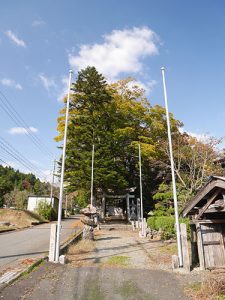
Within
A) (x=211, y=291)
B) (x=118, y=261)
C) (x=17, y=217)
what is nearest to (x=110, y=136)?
(x=17, y=217)

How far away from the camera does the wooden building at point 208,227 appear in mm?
8139

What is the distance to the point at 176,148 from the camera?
23.2 meters

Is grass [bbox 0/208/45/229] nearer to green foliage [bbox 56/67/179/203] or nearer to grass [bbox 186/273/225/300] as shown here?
green foliage [bbox 56/67/179/203]

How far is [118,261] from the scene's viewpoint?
386 inches

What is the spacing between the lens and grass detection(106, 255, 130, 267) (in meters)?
9.28

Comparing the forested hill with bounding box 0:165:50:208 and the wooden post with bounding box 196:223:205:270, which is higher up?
the forested hill with bounding box 0:165:50:208

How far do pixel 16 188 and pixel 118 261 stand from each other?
65784 millimetres

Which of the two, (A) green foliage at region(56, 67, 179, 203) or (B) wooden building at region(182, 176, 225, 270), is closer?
(B) wooden building at region(182, 176, 225, 270)

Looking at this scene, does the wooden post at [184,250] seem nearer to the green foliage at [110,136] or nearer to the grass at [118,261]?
the grass at [118,261]

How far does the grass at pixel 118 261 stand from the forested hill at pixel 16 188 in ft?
142

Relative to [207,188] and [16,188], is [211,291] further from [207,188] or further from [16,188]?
[16,188]

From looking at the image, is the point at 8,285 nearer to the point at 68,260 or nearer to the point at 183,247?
the point at 68,260

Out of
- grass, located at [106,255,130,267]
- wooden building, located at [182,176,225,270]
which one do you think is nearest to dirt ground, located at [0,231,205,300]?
grass, located at [106,255,130,267]

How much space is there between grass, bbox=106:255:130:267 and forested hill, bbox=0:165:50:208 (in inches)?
1707
